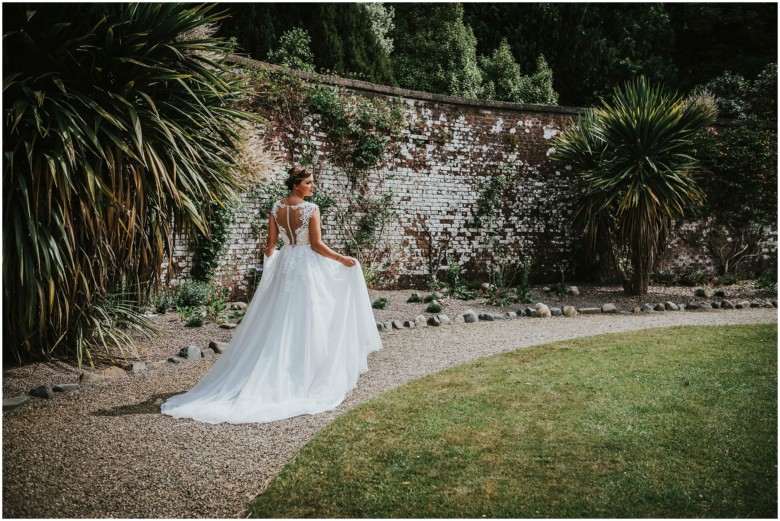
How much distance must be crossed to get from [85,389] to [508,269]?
815 centimetres

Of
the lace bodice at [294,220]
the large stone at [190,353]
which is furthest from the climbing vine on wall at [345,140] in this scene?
the lace bodice at [294,220]

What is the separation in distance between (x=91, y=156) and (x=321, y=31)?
10.9m

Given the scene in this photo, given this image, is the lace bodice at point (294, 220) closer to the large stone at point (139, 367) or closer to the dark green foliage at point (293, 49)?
the large stone at point (139, 367)

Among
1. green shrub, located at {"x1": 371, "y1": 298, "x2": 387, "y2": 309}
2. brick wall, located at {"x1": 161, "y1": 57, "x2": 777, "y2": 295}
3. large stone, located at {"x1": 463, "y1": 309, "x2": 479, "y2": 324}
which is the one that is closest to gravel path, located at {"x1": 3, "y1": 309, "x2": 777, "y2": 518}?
large stone, located at {"x1": 463, "y1": 309, "x2": 479, "y2": 324}

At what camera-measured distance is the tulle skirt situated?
4.03 m

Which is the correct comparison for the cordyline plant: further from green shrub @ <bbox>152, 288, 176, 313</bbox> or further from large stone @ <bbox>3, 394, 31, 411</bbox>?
green shrub @ <bbox>152, 288, 176, 313</bbox>

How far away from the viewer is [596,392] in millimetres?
4336

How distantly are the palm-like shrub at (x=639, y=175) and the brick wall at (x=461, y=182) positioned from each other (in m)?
1.57

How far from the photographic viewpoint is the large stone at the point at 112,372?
16.1 ft

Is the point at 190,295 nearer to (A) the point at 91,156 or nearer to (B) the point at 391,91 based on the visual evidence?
(A) the point at 91,156

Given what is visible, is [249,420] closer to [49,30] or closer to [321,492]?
[321,492]

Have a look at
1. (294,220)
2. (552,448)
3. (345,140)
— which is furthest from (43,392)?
(345,140)

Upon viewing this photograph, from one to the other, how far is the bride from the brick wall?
4973 millimetres

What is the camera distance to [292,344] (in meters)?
4.36
